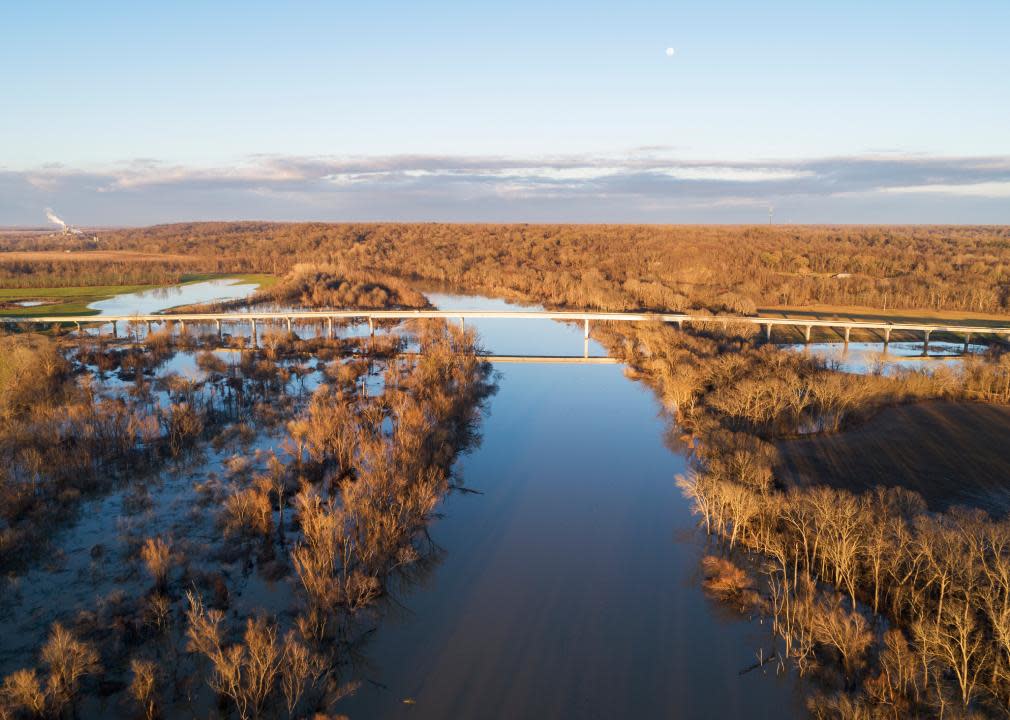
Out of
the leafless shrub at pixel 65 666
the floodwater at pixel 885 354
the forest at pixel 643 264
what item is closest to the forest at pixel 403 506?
the leafless shrub at pixel 65 666

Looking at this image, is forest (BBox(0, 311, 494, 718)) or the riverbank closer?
forest (BBox(0, 311, 494, 718))

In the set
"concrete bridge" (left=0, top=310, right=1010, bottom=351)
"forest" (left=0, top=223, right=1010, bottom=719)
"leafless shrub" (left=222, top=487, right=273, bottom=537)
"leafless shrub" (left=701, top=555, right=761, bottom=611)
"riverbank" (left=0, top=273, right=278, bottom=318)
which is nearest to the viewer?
"forest" (left=0, top=223, right=1010, bottom=719)

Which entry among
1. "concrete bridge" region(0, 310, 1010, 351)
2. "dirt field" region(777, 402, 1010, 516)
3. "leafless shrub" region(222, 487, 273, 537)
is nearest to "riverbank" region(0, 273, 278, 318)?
"concrete bridge" region(0, 310, 1010, 351)

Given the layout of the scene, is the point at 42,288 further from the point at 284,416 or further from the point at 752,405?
the point at 752,405

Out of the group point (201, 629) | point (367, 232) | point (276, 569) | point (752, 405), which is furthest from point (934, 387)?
point (367, 232)

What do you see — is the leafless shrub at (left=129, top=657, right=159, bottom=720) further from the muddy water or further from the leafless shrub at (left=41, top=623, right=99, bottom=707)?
the muddy water

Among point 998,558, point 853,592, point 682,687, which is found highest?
point 998,558

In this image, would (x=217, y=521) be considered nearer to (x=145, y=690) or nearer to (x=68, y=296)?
(x=145, y=690)

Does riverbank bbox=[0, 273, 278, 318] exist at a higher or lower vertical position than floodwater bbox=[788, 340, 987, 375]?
higher
